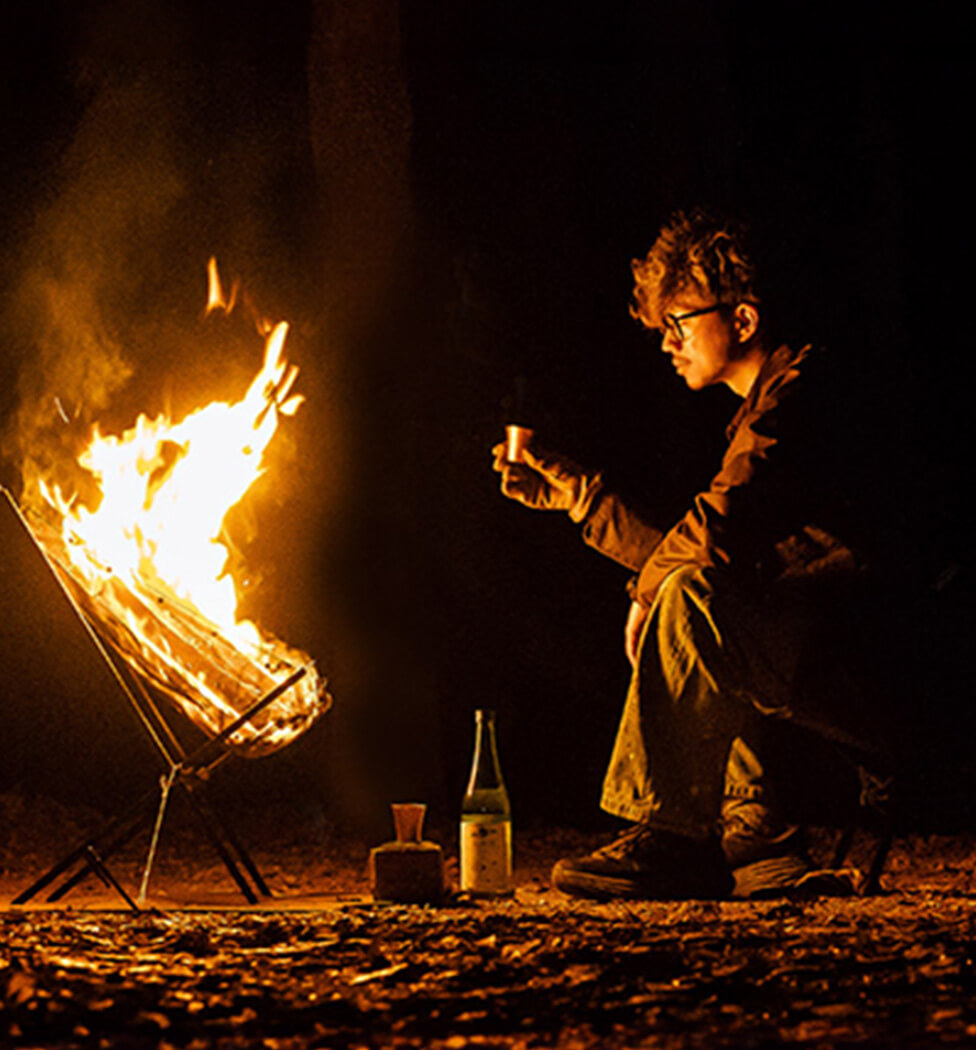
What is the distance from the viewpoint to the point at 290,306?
22.1ft

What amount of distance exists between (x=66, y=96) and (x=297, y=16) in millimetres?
1132

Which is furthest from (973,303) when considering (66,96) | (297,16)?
(66,96)

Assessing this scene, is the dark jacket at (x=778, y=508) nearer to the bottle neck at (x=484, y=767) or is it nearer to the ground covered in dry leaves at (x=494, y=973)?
the bottle neck at (x=484, y=767)

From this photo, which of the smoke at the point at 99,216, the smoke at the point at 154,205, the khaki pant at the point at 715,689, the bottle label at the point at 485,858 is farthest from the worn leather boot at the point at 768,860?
the smoke at the point at 99,216

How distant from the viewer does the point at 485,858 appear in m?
4.30

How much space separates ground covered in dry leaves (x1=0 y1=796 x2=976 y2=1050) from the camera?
2426mm

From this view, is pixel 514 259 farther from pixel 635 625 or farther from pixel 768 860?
pixel 768 860

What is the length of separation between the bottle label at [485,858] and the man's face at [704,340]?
1446 mm

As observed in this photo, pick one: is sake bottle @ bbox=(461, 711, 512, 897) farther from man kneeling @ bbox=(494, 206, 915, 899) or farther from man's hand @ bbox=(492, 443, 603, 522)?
man's hand @ bbox=(492, 443, 603, 522)

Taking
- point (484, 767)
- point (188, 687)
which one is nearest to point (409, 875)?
point (484, 767)

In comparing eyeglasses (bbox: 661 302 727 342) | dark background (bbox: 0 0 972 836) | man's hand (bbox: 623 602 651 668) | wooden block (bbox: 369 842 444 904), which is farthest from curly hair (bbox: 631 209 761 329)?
dark background (bbox: 0 0 972 836)

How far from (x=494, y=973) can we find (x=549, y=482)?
1.83 meters

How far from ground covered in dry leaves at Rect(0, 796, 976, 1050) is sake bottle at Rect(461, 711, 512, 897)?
88 millimetres

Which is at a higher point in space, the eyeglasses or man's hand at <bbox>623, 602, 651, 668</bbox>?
the eyeglasses
